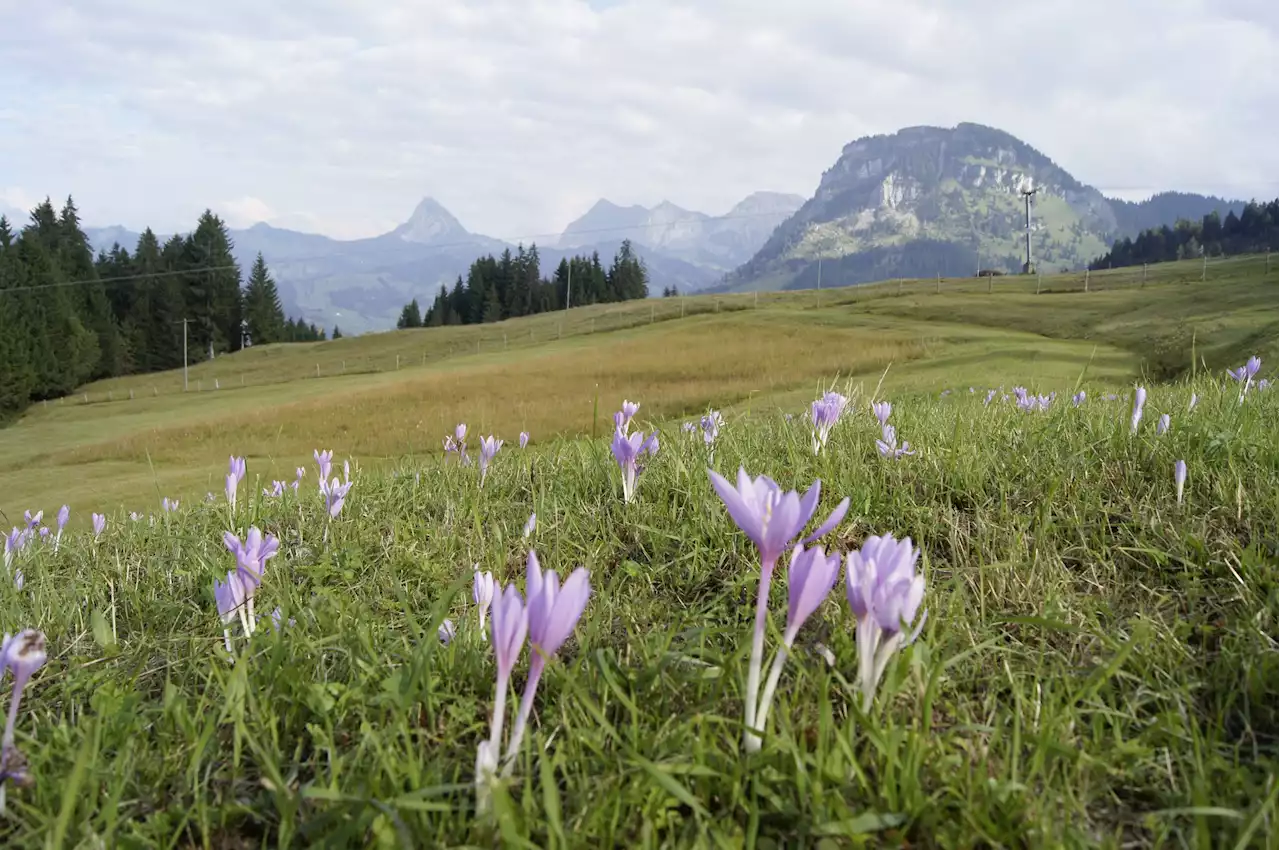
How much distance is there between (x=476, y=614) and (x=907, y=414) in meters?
3.94

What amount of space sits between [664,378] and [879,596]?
32.5 m

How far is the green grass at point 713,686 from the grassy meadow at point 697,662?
0.04ft

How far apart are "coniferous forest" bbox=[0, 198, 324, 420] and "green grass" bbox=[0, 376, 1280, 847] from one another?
85.5 m

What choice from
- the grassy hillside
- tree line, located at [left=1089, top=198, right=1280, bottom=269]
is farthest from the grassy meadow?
tree line, located at [left=1089, top=198, right=1280, bottom=269]

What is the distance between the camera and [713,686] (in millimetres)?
1750

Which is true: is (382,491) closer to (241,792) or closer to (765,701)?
(241,792)

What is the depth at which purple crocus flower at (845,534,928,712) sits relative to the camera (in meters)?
1.37

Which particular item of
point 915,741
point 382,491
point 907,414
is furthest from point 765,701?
point 907,414

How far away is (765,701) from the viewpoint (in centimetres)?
143

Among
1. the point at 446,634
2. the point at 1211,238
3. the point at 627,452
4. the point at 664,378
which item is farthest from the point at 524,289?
the point at 1211,238

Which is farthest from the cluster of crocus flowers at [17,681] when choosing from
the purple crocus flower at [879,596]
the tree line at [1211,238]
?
the tree line at [1211,238]

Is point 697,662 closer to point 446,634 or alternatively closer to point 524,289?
point 446,634

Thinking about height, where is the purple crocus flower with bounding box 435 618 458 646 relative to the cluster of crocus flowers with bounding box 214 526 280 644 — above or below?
below

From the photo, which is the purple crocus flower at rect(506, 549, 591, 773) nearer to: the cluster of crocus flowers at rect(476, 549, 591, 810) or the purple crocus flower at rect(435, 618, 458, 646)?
the cluster of crocus flowers at rect(476, 549, 591, 810)
